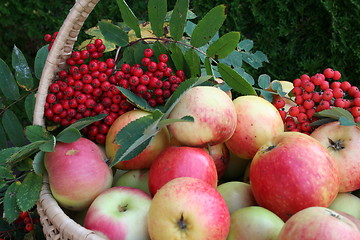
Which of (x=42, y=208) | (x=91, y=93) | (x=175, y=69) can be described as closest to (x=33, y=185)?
(x=42, y=208)

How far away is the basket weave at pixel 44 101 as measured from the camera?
76 centimetres

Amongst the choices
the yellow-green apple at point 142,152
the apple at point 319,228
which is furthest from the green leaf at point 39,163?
the apple at point 319,228

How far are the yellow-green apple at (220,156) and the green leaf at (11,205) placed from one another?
446 millimetres

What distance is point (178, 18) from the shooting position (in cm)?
100

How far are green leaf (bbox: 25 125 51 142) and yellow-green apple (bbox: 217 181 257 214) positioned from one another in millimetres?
408

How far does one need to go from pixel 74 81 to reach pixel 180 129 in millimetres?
285

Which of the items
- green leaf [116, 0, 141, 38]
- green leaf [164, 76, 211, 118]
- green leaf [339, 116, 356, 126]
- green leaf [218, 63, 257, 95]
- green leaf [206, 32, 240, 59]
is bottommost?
green leaf [339, 116, 356, 126]

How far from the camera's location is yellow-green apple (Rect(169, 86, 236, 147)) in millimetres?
891

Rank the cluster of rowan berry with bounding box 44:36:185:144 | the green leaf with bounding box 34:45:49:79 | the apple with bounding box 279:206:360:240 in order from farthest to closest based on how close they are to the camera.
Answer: the green leaf with bounding box 34:45:49:79 → the cluster of rowan berry with bounding box 44:36:185:144 → the apple with bounding box 279:206:360:240

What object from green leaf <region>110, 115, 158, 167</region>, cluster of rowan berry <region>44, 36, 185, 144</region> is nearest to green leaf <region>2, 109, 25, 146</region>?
cluster of rowan berry <region>44, 36, 185, 144</region>

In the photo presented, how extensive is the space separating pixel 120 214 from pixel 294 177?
0.34 meters

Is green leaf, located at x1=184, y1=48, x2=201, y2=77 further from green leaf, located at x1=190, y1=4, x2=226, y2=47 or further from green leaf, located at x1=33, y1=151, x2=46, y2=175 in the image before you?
green leaf, located at x1=33, y1=151, x2=46, y2=175

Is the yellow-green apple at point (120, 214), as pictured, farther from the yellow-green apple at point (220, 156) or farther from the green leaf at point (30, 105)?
the green leaf at point (30, 105)

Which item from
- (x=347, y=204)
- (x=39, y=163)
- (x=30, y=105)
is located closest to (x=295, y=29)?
Result: (x=347, y=204)
